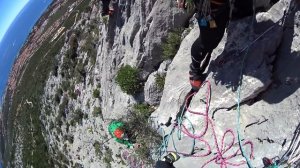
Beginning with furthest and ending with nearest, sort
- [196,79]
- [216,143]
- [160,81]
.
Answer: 1. [160,81]
2. [196,79]
3. [216,143]

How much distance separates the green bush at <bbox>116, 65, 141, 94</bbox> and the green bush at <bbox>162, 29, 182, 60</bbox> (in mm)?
1213

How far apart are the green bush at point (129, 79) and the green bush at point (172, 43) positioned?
3.98 ft

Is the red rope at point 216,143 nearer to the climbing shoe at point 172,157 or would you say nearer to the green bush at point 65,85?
the climbing shoe at point 172,157

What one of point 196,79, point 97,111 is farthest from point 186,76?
point 97,111

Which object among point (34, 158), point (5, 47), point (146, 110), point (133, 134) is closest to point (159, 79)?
point (146, 110)

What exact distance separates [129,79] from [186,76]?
248 centimetres

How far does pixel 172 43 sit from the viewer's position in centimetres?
1045

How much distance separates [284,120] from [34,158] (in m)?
23.9

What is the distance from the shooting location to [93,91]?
15.5 metres

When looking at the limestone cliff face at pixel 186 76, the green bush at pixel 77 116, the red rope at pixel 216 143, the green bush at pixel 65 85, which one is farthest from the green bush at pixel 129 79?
the green bush at pixel 65 85

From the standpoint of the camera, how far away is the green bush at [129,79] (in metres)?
11.4

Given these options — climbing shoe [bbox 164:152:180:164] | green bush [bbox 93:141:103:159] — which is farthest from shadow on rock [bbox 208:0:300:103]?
green bush [bbox 93:141:103:159]

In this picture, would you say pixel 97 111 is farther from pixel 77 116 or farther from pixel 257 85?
pixel 257 85

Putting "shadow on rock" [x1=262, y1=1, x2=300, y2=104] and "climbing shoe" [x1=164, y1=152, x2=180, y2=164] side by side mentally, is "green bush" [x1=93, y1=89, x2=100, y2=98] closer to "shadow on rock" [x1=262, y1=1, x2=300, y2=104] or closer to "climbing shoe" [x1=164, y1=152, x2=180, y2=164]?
"climbing shoe" [x1=164, y1=152, x2=180, y2=164]
